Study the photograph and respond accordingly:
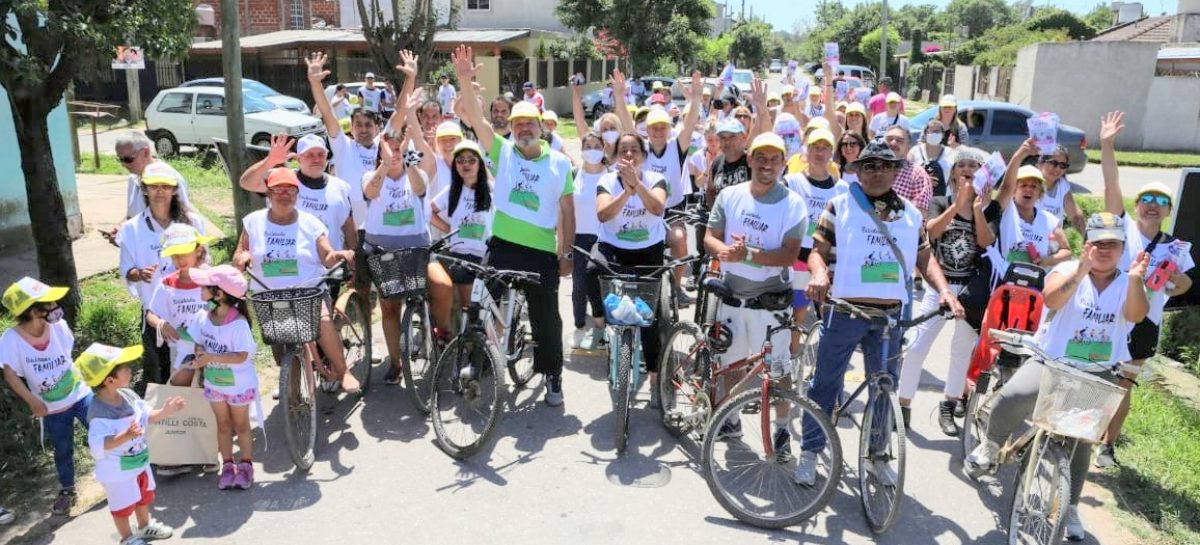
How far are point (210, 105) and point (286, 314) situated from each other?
15.4m

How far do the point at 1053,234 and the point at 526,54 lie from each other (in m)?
29.5

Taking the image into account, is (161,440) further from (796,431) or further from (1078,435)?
(1078,435)

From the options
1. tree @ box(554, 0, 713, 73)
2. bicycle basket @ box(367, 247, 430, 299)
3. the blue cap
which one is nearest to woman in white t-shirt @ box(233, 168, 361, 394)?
bicycle basket @ box(367, 247, 430, 299)

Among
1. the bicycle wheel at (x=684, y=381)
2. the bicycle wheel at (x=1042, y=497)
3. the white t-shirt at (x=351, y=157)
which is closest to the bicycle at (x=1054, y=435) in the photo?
the bicycle wheel at (x=1042, y=497)

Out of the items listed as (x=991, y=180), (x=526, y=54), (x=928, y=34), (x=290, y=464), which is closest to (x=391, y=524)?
(x=290, y=464)

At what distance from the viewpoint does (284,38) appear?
33.7 meters

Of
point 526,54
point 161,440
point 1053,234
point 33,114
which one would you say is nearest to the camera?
point 161,440

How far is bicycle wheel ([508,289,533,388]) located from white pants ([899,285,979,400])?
2.56 metres

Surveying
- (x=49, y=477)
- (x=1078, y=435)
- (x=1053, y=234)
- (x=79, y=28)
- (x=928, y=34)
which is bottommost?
(x=49, y=477)

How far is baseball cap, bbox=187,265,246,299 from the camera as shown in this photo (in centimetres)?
447

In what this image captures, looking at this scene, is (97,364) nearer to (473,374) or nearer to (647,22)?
(473,374)

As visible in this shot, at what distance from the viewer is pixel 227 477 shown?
183 inches

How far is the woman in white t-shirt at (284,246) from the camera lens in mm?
5051

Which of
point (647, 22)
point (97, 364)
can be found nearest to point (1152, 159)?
point (647, 22)
